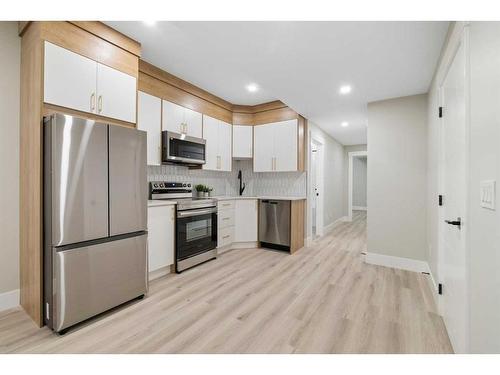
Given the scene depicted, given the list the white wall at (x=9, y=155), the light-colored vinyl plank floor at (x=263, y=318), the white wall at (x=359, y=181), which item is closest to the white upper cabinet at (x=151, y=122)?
the white wall at (x=9, y=155)

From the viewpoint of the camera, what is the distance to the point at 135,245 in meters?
2.19

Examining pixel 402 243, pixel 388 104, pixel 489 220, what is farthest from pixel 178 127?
pixel 402 243

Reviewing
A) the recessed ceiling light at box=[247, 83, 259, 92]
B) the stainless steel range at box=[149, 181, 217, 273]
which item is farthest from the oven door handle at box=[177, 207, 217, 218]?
the recessed ceiling light at box=[247, 83, 259, 92]

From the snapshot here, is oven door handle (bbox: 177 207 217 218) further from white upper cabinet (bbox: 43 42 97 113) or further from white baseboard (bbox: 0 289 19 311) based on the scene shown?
white baseboard (bbox: 0 289 19 311)

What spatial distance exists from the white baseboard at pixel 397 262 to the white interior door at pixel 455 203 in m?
1.17

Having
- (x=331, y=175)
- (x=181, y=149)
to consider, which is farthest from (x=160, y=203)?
(x=331, y=175)

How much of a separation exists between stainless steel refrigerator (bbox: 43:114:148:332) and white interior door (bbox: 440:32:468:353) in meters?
2.44

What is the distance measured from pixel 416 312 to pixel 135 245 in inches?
103

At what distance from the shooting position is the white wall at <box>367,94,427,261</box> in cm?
309

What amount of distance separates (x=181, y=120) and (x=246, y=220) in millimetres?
1944

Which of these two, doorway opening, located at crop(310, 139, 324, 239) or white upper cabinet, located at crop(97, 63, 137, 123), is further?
doorway opening, located at crop(310, 139, 324, 239)

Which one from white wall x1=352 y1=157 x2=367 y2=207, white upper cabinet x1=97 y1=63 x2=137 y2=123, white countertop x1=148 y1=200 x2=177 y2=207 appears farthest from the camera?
white wall x1=352 y1=157 x2=367 y2=207

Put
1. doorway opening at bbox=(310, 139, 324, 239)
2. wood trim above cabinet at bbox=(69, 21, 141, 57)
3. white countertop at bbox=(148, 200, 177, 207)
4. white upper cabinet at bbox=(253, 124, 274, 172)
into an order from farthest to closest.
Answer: doorway opening at bbox=(310, 139, 324, 239) → white upper cabinet at bbox=(253, 124, 274, 172) → white countertop at bbox=(148, 200, 177, 207) → wood trim above cabinet at bbox=(69, 21, 141, 57)

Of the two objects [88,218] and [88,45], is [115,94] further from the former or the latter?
[88,218]
